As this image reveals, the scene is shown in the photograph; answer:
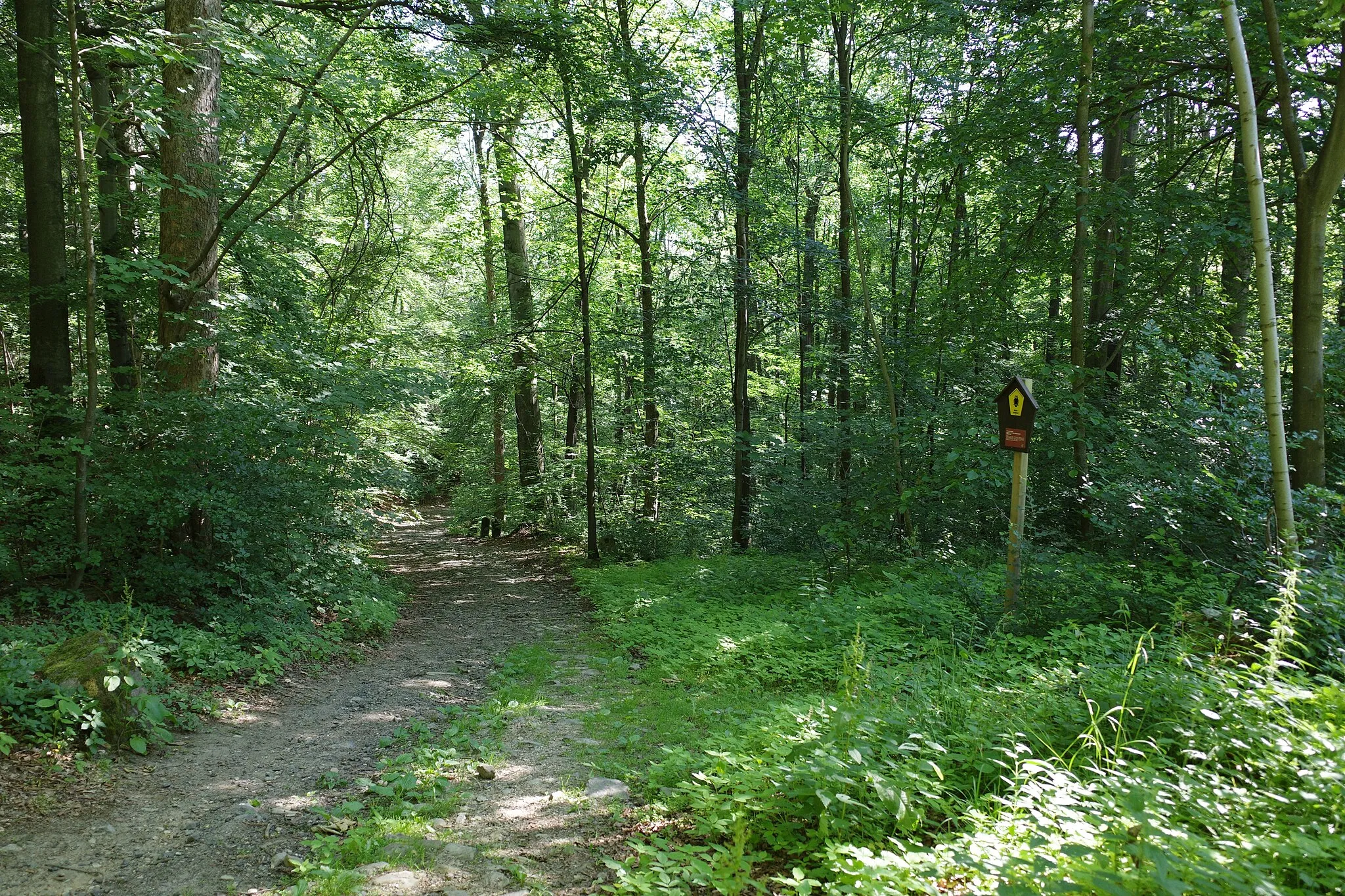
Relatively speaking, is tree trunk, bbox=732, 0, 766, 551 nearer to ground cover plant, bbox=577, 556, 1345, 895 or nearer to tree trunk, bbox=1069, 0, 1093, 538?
tree trunk, bbox=1069, 0, 1093, 538

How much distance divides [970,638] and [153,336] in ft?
30.9

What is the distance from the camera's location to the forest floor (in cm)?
312

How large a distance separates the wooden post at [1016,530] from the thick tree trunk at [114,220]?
8.45 metres

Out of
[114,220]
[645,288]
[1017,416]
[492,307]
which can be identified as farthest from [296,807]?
[492,307]

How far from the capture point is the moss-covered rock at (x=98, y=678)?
4.30 metres

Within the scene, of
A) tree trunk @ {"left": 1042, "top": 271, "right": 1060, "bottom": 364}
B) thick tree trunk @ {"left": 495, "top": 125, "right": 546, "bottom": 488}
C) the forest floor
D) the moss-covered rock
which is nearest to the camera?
the forest floor

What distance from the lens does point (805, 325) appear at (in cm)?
1401

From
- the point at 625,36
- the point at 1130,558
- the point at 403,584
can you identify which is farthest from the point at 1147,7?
the point at 403,584

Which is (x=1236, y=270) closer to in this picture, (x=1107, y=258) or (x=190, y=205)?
(x=1107, y=258)

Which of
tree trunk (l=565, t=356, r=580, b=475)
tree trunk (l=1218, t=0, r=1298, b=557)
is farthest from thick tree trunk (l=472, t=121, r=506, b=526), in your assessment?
tree trunk (l=1218, t=0, r=1298, b=557)

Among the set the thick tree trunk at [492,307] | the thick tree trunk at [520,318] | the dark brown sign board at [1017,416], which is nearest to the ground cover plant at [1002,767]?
the dark brown sign board at [1017,416]

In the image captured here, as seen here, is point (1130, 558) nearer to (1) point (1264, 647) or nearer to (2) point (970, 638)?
(2) point (970, 638)

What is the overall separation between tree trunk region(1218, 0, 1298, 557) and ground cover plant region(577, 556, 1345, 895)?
2.58ft

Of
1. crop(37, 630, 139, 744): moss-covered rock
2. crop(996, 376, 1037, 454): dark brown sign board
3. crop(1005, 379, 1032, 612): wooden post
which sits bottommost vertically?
crop(37, 630, 139, 744): moss-covered rock
